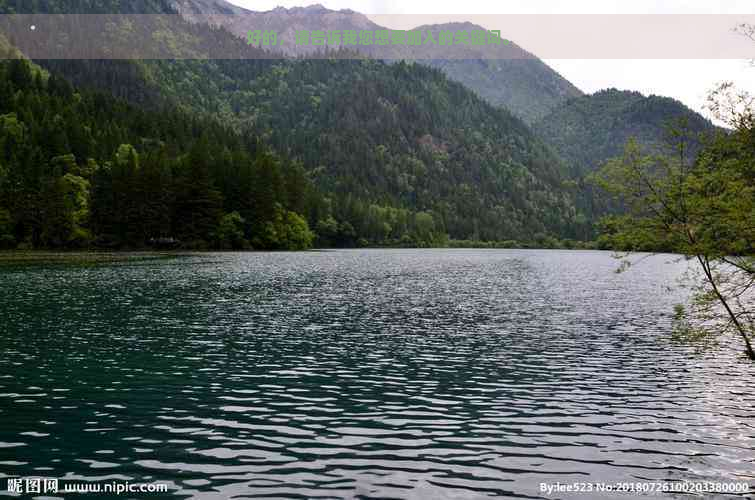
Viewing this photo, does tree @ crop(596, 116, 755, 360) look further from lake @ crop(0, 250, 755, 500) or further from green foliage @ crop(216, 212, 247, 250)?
green foliage @ crop(216, 212, 247, 250)

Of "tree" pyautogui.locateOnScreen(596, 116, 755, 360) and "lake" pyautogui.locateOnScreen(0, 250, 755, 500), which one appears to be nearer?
"lake" pyautogui.locateOnScreen(0, 250, 755, 500)

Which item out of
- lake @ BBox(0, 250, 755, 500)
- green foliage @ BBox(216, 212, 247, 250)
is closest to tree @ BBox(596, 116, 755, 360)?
lake @ BBox(0, 250, 755, 500)

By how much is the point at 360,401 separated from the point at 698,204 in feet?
59.2

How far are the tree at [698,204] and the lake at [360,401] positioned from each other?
235 inches

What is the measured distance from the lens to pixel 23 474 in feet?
56.1

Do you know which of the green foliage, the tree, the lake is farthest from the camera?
the green foliage

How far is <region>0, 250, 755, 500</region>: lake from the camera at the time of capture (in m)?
17.9

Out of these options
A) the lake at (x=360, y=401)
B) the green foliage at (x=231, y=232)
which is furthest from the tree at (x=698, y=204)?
the green foliage at (x=231, y=232)

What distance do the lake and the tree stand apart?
598cm

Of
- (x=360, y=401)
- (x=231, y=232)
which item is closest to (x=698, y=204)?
(x=360, y=401)

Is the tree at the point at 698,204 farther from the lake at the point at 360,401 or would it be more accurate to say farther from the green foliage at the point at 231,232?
the green foliage at the point at 231,232

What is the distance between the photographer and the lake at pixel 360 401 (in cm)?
1794

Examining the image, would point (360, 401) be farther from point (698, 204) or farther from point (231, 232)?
point (231, 232)

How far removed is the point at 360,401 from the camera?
Result: 85.1 feet
